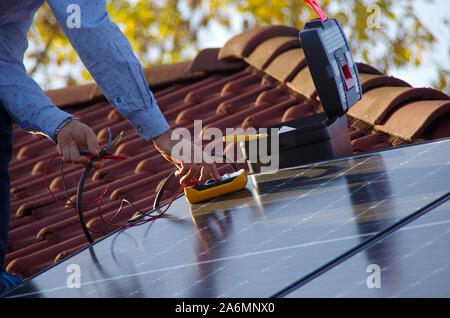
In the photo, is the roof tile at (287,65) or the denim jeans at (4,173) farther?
the roof tile at (287,65)

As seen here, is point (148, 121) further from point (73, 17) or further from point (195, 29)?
point (195, 29)

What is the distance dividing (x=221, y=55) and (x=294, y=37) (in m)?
0.57

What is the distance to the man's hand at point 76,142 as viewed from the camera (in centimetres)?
252

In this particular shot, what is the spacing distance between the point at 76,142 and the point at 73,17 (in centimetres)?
46

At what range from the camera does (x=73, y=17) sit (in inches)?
97.3

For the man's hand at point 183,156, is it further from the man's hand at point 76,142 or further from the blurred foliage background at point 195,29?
the blurred foliage background at point 195,29

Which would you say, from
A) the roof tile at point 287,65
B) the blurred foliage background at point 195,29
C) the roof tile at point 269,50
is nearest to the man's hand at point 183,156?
the roof tile at point 287,65

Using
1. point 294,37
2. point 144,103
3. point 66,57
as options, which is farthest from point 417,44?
point 144,103

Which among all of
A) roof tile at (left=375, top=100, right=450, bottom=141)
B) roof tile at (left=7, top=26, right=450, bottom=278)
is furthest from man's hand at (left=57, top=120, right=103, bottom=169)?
roof tile at (left=375, top=100, right=450, bottom=141)

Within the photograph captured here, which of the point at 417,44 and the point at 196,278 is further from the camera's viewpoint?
the point at 417,44

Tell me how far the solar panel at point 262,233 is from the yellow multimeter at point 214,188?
41 mm

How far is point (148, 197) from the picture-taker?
3717 millimetres

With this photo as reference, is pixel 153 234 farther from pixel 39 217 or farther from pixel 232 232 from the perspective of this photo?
pixel 39 217

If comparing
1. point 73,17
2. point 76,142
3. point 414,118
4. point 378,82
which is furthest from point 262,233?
point 378,82
